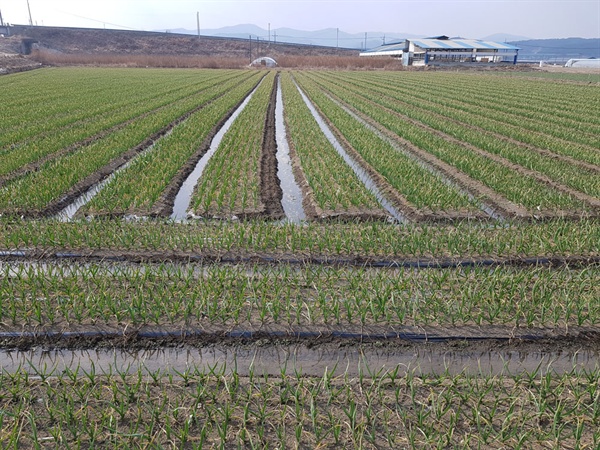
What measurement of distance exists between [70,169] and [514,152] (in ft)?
37.7

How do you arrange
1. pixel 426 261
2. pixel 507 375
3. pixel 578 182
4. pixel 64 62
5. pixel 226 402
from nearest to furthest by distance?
1. pixel 226 402
2. pixel 507 375
3. pixel 426 261
4. pixel 578 182
5. pixel 64 62

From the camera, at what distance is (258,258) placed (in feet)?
19.7

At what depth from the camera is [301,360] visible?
4.11 m

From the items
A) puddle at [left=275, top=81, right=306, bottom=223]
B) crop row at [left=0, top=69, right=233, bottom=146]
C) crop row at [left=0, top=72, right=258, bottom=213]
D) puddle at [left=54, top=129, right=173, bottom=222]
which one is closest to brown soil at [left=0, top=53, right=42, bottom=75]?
crop row at [left=0, top=69, right=233, bottom=146]

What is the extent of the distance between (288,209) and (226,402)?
5220mm

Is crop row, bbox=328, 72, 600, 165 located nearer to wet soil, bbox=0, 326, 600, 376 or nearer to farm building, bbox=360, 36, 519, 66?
wet soil, bbox=0, 326, 600, 376

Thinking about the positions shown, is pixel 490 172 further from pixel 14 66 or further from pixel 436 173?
pixel 14 66

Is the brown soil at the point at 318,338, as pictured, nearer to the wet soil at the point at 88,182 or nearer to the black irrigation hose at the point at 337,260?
the black irrigation hose at the point at 337,260

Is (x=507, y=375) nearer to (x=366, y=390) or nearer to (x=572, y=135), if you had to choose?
(x=366, y=390)

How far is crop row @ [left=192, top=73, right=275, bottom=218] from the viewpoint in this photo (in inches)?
308

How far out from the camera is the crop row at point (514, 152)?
9.29 metres

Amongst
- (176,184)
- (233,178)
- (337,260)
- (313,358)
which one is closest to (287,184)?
(233,178)

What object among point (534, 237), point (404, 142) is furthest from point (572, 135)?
point (534, 237)

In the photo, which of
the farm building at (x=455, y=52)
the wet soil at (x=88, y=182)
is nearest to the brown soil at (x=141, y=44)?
the farm building at (x=455, y=52)
